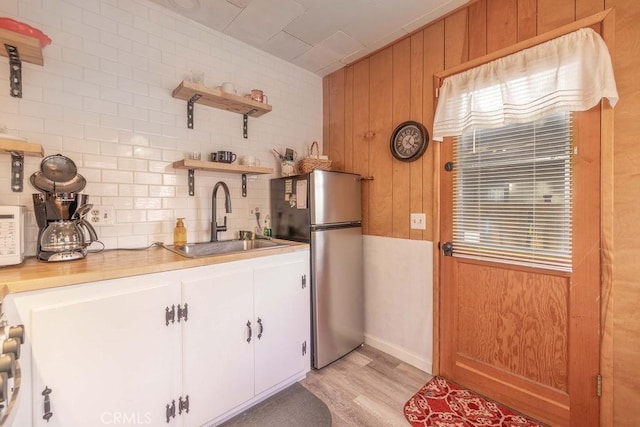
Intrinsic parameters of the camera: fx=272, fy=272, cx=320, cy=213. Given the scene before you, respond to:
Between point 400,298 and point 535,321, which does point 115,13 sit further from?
point 535,321

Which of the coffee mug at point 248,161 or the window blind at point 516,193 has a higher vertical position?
the coffee mug at point 248,161

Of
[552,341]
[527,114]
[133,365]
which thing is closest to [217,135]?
[133,365]

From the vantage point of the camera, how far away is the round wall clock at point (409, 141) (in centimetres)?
215

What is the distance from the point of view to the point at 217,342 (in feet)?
5.10

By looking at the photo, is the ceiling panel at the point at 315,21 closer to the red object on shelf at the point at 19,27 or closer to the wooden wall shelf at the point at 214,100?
the wooden wall shelf at the point at 214,100

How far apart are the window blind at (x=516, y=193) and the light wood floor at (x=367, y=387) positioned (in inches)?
40.5

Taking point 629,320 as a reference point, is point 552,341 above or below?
below

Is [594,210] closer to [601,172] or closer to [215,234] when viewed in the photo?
[601,172]

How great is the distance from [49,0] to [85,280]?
166 centimetres

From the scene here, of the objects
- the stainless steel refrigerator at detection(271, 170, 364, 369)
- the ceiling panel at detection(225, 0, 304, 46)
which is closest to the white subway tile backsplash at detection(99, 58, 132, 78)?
the ceiling panel at detection(225, 0, 304, 46)

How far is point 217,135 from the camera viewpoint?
87.7 inches

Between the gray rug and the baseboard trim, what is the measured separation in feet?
2.74

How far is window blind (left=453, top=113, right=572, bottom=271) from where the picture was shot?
157 centimetres

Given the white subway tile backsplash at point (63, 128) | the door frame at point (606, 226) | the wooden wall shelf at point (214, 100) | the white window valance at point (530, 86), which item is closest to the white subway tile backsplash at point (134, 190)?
the white subway tile backsplash at point (63, 128)
